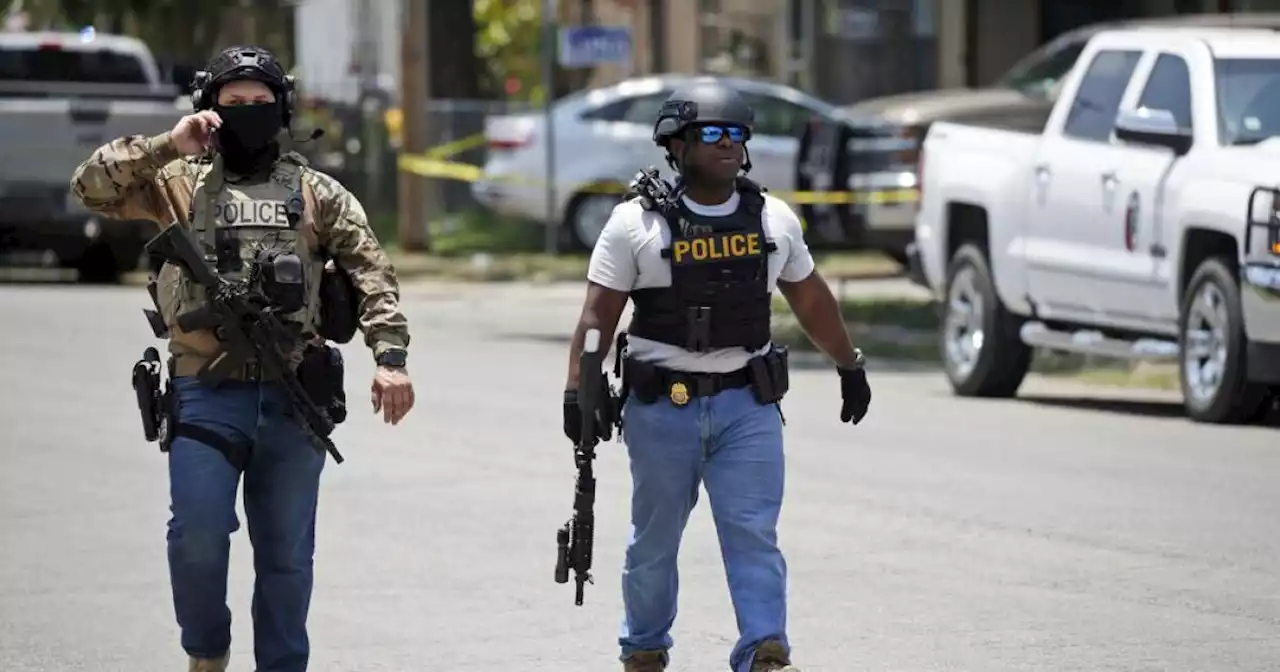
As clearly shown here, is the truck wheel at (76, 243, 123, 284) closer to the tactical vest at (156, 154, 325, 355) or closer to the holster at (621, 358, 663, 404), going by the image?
the holster at (621, 358, 663, 404)

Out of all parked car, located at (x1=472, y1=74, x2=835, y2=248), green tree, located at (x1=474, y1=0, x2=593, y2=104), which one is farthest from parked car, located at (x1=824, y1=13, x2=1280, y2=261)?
green tree, located at (x1=474, y1=0, x2=593, y2=104)

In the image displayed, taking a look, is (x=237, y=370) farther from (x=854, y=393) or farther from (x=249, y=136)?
(x=854, y=393)

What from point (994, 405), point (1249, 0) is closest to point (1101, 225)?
point (994, 405)

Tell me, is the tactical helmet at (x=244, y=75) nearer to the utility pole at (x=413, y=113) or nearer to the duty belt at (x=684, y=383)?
the duty belt at (x=684, y=383)

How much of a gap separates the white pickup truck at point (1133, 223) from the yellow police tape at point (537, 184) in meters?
5.32

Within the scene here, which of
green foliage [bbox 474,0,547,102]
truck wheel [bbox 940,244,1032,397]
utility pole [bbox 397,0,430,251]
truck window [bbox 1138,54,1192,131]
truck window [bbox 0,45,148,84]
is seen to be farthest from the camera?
green foliage [bbox 474,0,547,102]

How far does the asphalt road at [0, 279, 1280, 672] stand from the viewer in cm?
854

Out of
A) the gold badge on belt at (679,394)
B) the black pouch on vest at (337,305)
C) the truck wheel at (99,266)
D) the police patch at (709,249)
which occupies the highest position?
the police patch at (709,249)

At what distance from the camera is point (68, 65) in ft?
87.2

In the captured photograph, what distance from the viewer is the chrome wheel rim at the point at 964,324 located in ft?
52.8

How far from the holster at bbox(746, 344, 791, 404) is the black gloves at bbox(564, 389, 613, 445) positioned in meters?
0.37

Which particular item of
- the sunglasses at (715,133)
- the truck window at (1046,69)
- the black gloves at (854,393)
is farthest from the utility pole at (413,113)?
the sunglasses at (715,133)

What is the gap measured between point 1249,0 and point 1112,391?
12.1m

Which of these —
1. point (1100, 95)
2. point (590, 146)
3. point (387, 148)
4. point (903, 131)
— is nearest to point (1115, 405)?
point (1100, 95)
